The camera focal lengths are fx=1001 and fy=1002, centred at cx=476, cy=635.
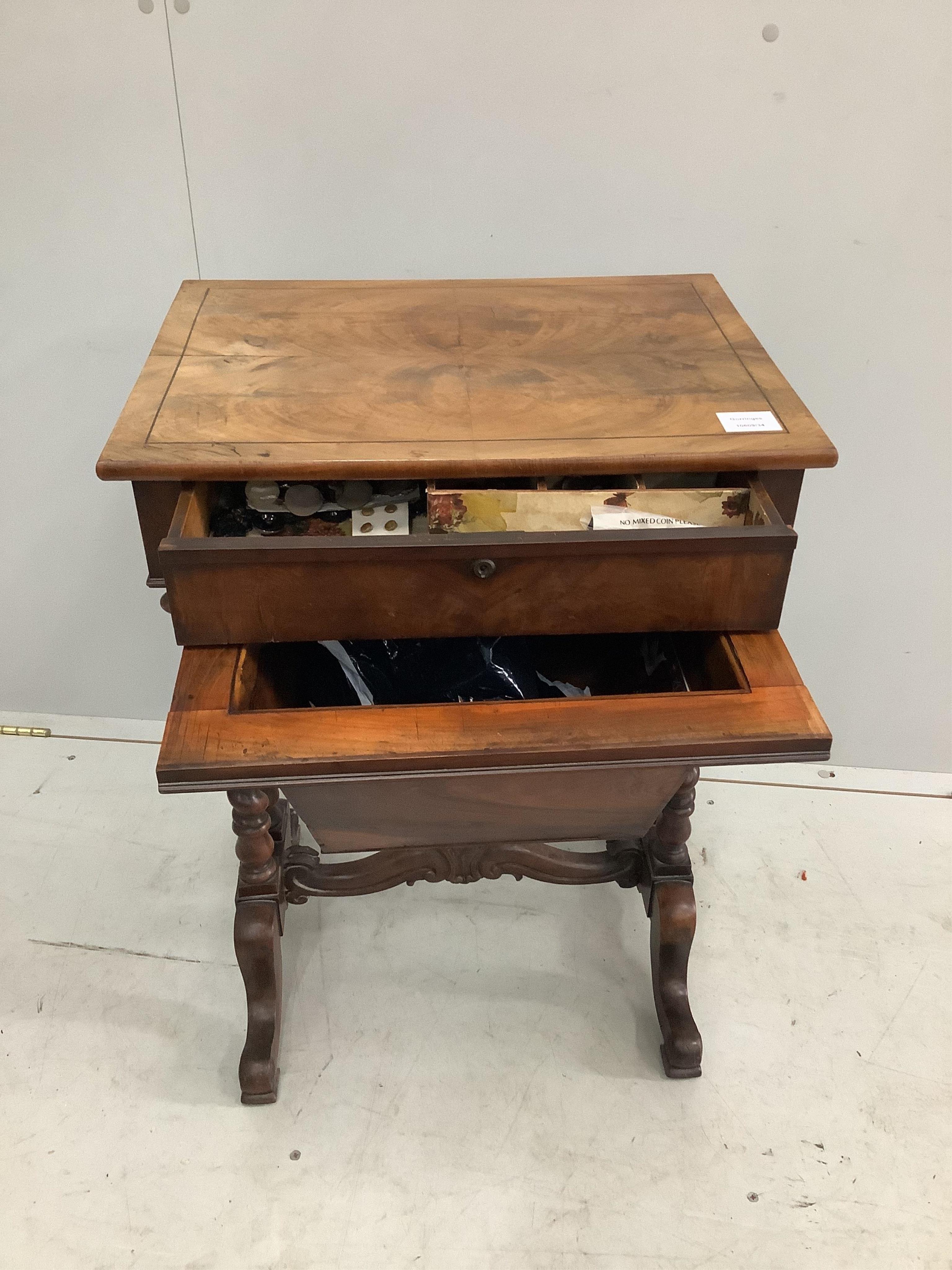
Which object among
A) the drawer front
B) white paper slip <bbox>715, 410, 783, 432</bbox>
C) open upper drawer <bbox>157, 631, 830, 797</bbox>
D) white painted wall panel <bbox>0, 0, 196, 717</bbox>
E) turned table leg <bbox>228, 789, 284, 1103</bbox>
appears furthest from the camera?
white painted wall panel <bbox>0, 0, 196, 717</bbox>

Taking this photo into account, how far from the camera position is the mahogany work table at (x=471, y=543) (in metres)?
0.98

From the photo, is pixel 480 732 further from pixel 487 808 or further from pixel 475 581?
pixel 487 808

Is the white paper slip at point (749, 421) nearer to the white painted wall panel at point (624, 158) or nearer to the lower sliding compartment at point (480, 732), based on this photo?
the lower sliding compartment at point (480, 732)

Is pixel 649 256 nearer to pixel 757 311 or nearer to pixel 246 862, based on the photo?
pixel 757 311

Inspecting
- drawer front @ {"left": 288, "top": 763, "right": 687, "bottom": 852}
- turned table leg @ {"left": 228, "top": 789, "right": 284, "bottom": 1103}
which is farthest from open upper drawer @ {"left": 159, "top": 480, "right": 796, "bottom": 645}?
turned table leg @ {"left": 228, "top": 789, "right": 284, "bottom": 1103}

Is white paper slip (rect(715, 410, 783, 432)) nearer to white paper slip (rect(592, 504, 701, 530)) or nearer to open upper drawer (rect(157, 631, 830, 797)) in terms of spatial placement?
white paper slip (rect(592, 504, 701, 530))

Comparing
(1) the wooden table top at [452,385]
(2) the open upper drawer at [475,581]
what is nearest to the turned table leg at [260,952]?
(2) the open upper drawer at [475,581]

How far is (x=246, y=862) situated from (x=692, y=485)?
0.74 metres

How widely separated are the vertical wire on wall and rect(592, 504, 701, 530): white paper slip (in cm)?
86

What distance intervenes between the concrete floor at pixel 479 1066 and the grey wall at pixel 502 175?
2.20 ft

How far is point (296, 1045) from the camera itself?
57.7 inches

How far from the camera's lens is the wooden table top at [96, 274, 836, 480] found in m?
1.00

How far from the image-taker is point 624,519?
108cm

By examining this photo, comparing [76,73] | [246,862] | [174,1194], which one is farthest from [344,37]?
[174,1194]
